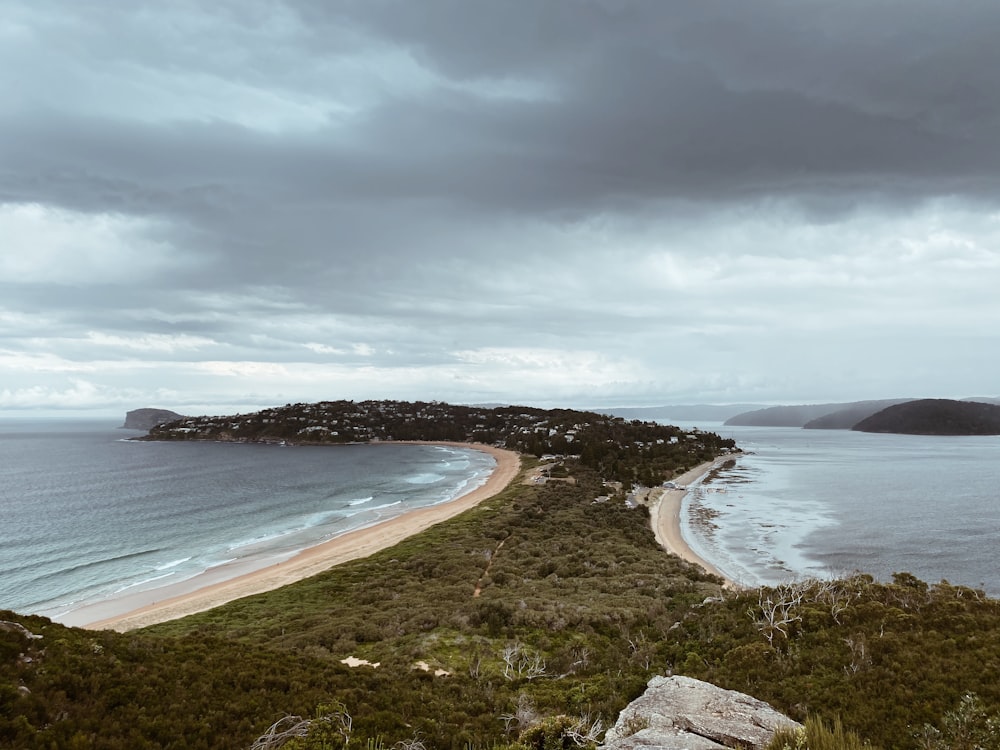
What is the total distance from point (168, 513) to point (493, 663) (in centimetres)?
5776

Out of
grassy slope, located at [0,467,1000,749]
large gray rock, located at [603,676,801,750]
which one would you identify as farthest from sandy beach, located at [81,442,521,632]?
large gray rock, located at [603,676,801,750]

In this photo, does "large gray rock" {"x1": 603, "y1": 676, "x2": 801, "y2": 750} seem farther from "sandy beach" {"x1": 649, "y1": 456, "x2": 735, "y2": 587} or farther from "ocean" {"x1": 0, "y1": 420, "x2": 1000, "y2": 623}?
"ocean" {"x1": 0, "y1": 420, "x2": 1000, "y2": 623}

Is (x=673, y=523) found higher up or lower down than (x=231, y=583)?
lower down

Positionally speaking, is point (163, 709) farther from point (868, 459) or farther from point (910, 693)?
point (868, 459)

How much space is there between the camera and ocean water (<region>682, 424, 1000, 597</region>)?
1479 inches

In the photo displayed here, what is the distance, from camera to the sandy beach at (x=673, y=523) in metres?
39.2

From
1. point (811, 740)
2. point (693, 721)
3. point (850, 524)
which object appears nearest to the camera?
point (811, 740)

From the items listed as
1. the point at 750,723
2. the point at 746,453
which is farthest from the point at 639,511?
the point at 746,453

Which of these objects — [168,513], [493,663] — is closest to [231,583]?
[493,663]

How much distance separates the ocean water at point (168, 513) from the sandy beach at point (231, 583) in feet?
5.55

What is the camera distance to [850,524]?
173ft

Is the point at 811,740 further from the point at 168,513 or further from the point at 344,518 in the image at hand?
the point at 168,513

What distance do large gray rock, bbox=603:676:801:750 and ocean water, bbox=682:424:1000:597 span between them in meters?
26.0

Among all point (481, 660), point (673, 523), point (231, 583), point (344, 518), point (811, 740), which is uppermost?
point (811, 740)
